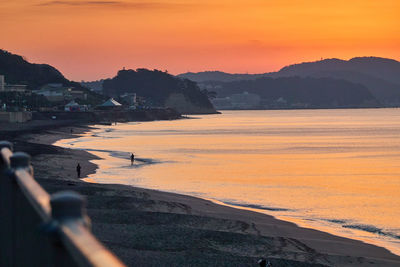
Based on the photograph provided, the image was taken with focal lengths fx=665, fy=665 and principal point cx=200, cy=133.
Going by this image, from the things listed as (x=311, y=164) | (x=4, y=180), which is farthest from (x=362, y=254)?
(x=311, y=164)

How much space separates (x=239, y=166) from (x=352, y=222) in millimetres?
36882

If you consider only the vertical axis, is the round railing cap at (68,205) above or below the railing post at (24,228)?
above

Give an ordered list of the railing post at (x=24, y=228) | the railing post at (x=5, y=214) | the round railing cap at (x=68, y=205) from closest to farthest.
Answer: the round railing cap at (x=68, y=205) → the railing post at (x=24, y=228) → the railing post at (x=5, y=214)

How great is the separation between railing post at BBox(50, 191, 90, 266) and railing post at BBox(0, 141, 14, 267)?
311 centimetres

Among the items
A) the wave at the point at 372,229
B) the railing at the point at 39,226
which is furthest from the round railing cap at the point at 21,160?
the wave at the point at 372,229

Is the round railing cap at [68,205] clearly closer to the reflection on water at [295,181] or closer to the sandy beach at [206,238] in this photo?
the sandy beach at [206,238]

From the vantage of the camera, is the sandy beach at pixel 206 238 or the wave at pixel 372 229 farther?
the wave at pixel 372 229

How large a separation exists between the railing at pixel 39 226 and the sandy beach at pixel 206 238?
499 inches

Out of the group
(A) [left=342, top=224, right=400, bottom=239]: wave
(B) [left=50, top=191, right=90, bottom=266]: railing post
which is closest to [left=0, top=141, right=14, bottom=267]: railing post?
(B) [left=50, top=191, right=90, bottom=266]: railing post

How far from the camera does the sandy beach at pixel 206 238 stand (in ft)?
69.2

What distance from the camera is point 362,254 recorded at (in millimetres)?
24828

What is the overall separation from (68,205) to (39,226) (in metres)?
0.65

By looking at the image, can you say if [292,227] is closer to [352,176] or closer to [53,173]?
[53,173]

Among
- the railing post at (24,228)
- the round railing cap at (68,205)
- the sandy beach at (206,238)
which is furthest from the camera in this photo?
the sandy beach at (206,238)
